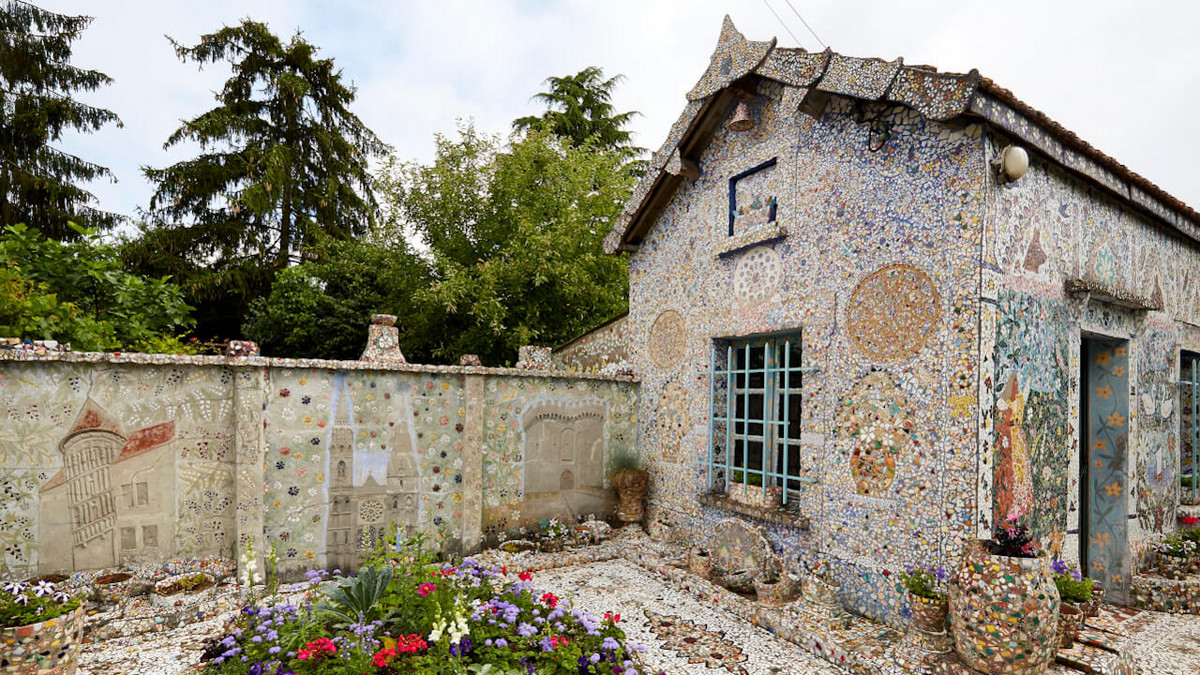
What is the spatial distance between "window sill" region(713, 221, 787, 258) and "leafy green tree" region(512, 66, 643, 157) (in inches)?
529

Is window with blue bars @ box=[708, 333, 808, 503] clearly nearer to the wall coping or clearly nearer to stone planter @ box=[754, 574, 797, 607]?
stone planter @ box=[754, 574, 797, 607]

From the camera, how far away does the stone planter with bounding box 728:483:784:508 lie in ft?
18.5

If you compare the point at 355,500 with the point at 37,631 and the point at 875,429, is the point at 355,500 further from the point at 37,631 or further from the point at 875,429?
the point at 875,429

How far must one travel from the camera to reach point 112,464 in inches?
189

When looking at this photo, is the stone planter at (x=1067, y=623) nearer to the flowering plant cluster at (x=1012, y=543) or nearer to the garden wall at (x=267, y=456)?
the flowering plant cluster at (x=1012, y=543)

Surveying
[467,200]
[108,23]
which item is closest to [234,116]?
[108,23]

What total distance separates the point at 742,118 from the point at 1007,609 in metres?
4.92

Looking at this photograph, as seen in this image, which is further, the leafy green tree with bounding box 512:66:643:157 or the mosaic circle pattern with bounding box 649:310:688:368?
the leafy green tree with bounding box 512:66:643:157

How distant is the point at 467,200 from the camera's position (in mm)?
13305

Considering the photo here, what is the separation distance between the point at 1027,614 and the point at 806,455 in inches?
81.3

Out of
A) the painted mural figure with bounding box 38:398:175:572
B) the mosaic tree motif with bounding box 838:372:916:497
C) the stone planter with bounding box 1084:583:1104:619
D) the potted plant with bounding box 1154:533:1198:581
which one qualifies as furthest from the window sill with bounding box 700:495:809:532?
the painted mural figure with bounding box 38:398:175:572

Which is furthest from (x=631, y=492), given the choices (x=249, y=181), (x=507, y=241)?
(x=249, y=181)

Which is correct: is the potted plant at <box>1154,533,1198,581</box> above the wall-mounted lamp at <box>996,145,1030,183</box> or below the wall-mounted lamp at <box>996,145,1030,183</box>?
below

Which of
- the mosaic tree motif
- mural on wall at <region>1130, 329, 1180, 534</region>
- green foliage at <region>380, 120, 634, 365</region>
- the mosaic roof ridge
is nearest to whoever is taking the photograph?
the mosaic roof ridge
